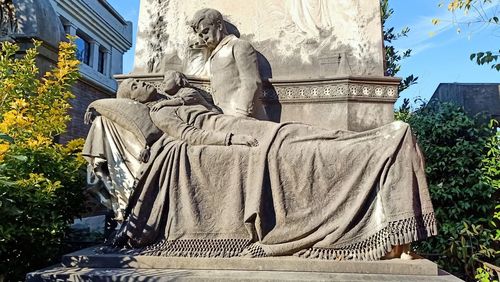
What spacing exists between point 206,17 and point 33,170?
199 cm

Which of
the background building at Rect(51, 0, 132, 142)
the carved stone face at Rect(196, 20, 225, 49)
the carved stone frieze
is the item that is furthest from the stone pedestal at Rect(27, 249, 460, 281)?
the background building at Rect(51, 0, 132, 142)

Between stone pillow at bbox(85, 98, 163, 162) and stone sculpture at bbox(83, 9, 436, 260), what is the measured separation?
0.03 metres

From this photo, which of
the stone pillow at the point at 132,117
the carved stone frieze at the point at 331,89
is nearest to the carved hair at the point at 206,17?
the carved stone frieze at the point at 331,89

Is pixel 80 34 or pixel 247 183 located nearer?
pixel 247 183

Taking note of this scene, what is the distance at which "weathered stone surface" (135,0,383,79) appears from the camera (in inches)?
152

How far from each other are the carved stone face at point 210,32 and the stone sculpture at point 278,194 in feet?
3.34

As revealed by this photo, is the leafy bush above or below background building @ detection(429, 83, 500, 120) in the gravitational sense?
below

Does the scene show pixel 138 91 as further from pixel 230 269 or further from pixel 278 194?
pixel 230 269

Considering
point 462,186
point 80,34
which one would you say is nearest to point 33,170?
point 462,186

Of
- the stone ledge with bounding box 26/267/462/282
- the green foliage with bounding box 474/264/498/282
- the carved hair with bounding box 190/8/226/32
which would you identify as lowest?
the green foliage with bounding box 474/264/498/282

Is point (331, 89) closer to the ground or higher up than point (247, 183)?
higher up

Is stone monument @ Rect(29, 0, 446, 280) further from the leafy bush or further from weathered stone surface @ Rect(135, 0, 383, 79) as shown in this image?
weathered stone surface @ Rect(135, 0, 383, 79)

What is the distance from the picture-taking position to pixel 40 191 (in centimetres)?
304

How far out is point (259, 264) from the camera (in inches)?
111
